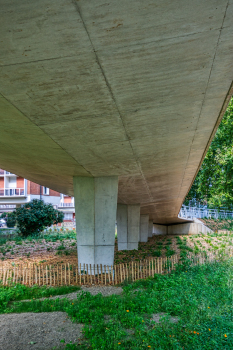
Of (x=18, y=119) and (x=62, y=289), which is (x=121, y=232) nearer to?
(x=62, y=289)

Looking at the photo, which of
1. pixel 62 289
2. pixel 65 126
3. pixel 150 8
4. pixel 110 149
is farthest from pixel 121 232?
pixel 150 8

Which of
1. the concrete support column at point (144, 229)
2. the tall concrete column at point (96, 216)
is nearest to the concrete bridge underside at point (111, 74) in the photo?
the tall concrete column at point (96, 216)

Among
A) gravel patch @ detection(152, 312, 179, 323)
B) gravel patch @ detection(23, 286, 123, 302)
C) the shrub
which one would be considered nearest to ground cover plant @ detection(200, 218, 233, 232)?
the shrub

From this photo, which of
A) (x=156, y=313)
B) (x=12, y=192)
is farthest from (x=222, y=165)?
(x=12, y=192)

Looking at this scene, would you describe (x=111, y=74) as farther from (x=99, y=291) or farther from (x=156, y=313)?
(x=99, y=291)

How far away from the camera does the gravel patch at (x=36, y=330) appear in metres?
5.21

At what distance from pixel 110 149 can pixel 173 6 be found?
199 inches

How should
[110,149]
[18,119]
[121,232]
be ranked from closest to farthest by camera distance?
[18,119]
[110,149]
[121,232]

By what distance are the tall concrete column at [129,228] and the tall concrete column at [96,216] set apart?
956cm

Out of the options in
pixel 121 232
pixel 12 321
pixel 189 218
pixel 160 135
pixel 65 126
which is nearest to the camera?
pixel 65 126

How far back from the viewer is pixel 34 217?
2712cm

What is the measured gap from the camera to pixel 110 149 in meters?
8.08

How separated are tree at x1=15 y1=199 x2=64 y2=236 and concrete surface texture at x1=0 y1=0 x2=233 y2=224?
2000 cm

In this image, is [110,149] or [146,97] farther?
[110,149]
